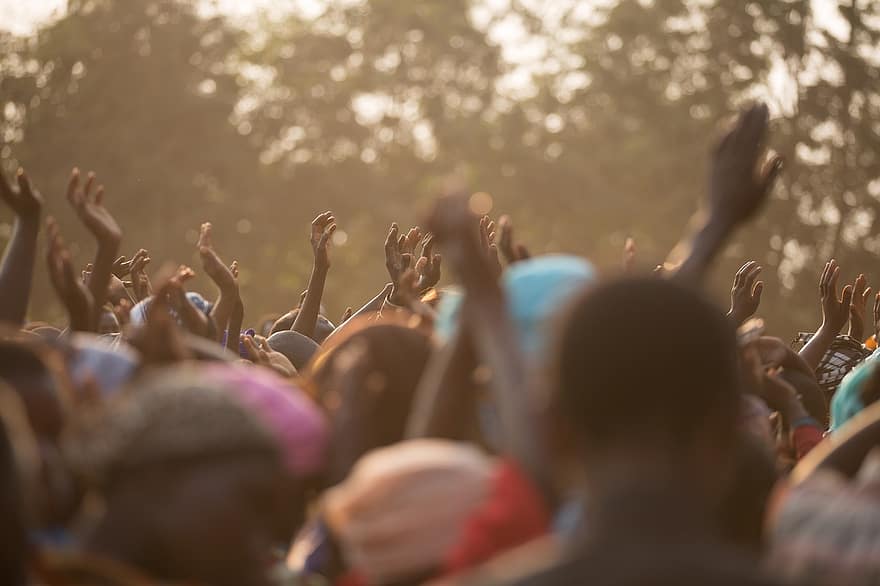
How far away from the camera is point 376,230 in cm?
4597

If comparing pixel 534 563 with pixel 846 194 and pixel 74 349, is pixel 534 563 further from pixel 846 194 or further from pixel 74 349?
pixel 846 194

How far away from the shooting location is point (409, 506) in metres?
3.97

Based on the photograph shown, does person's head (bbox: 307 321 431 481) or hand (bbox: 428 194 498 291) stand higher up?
hand (bbox: 428 194 498 291)

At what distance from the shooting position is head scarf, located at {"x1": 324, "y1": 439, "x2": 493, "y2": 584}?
3.96m

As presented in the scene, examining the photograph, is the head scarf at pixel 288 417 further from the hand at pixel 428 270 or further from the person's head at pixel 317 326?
the person's head at pixel 317 326

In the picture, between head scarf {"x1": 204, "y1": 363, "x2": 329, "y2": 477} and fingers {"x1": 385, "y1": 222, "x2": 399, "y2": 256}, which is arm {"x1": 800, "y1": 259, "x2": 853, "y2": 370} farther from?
head scarf {"x1": 204, "y1": 363, "x2": 329, "y2": 477}

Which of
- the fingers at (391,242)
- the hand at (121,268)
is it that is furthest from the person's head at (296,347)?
the hand at (121,268)

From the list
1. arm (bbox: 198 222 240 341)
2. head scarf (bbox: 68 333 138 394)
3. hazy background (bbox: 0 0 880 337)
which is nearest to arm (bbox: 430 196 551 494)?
head scarf (bbox: 68 333 138 394)

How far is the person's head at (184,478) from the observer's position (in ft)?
12.5

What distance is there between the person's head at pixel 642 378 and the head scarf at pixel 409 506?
0.58 meters

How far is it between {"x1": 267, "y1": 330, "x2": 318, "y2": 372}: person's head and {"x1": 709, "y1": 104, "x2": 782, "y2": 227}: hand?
4.88 meters

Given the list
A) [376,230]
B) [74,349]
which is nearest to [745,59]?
[376,230]

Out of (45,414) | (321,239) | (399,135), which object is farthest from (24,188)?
(399,135)

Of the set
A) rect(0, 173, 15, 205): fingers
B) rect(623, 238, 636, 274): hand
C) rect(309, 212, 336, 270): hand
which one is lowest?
rect(309, 212, 336, 270): hand
